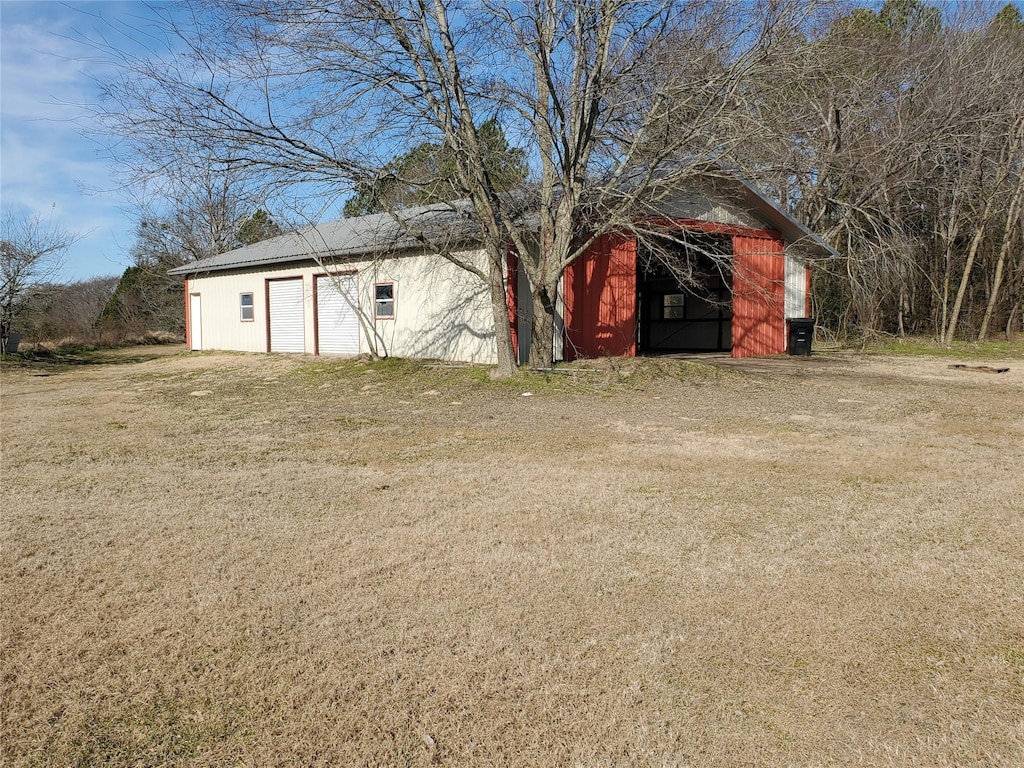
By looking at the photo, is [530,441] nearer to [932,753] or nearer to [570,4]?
[932,753]

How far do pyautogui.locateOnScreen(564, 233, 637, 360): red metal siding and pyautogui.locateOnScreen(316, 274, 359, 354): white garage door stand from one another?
6.24 meters

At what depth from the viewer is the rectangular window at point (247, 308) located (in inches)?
848

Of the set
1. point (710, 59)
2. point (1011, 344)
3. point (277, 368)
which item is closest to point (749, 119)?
point (710, 59)

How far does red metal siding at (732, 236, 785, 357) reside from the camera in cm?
1780

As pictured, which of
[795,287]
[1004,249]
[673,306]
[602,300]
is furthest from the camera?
[673,306]

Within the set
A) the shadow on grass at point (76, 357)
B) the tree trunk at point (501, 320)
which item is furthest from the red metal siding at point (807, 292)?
the shadow on grass at point (76, 357)

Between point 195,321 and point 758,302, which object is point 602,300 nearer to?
point 758,302

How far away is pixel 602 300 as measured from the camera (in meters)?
14.9

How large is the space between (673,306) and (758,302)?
4580mm

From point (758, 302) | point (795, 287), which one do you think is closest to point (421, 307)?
point (758, 302)

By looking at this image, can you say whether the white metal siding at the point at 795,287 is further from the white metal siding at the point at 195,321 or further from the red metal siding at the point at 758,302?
the white metal siding at the point at 195,321

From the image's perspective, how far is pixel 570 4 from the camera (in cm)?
1048

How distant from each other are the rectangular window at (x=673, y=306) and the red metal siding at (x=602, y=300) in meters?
7.30

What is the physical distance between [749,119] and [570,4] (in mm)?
3166
